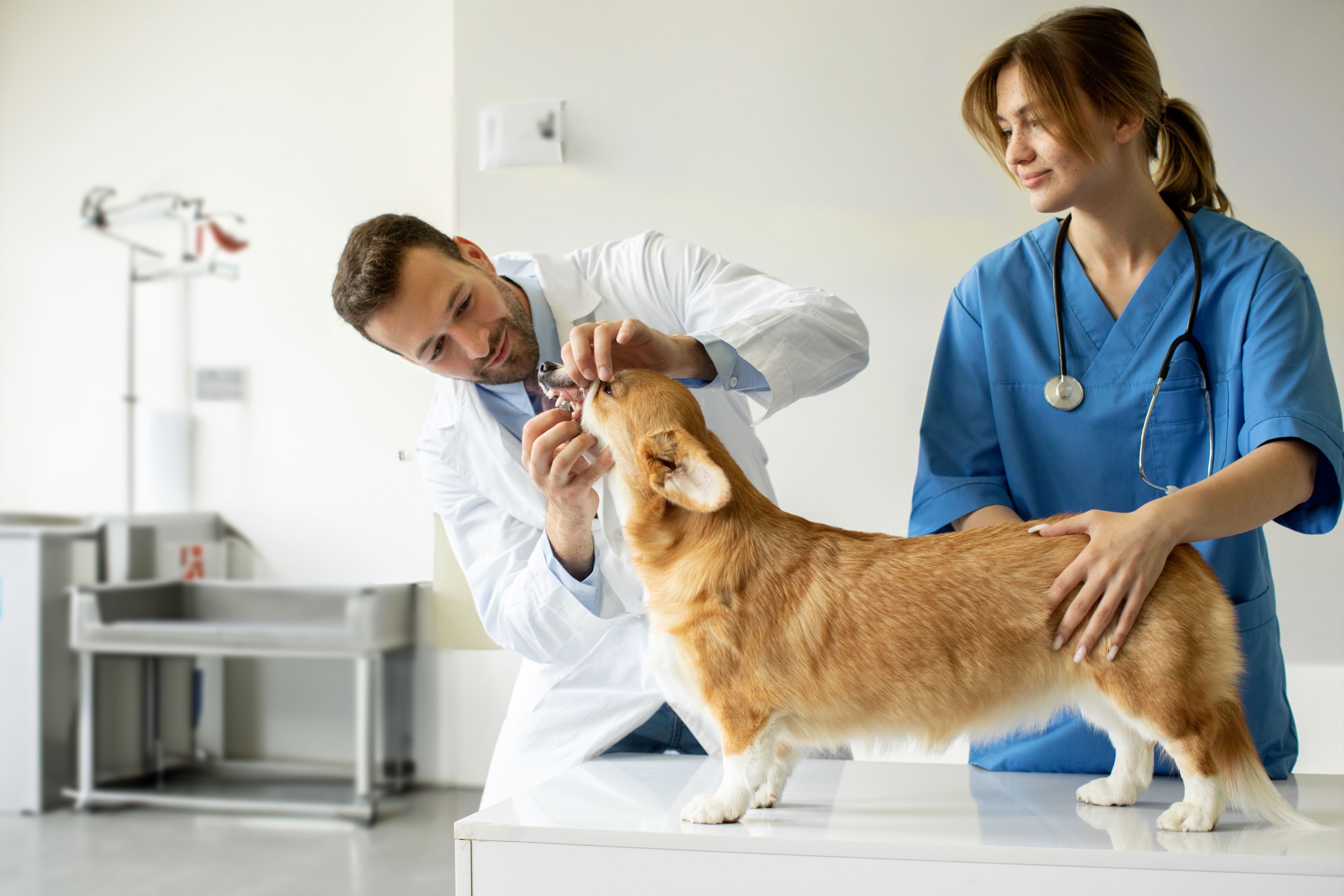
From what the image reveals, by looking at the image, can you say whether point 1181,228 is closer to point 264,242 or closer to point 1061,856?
point 1061,856

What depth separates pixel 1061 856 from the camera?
656 millimetres

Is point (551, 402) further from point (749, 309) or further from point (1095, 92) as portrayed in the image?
point (1095, 92)

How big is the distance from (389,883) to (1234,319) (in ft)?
8.86

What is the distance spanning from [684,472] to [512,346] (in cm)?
52

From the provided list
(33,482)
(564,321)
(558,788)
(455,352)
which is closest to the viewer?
(558,788)

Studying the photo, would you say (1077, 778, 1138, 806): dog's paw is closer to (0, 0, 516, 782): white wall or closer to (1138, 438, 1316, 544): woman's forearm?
(1138, 438, 1316, 544): woman's forearm

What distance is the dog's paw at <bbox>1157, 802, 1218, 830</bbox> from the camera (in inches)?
28.2

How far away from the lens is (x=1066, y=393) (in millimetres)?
991

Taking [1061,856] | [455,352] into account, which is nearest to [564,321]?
[455,352]

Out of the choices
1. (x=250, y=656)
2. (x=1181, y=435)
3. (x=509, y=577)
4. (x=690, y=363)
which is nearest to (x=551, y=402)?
(x=509, y=577)

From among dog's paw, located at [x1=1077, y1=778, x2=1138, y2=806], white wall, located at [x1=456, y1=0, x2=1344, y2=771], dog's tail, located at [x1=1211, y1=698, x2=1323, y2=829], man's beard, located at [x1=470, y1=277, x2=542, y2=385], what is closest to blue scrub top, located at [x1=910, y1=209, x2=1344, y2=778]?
dog's paw, located at [x1=1077, y1=778, x2=1138, y2=806]

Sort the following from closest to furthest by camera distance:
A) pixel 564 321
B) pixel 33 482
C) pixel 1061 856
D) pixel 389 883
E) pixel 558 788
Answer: pixel 1061 856 < pixel 558 788 < pixel 564 321 < pixel 389 883 < pixel 33 482

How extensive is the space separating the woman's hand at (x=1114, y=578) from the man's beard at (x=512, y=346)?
0.76 meters

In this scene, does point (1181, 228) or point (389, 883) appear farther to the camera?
point (389, 883)
